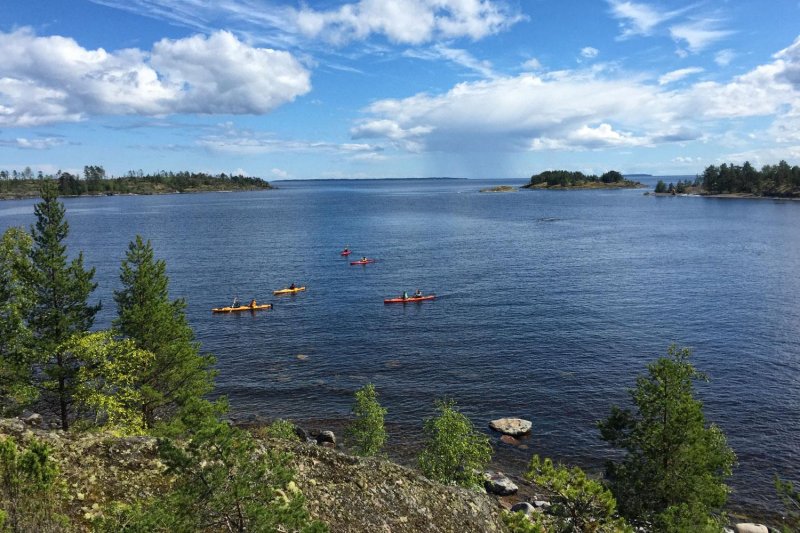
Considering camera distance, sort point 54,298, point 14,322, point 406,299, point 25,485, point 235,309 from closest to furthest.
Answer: point 25,485 < point 14,322 < point 54,298 < point 235,309 < point 406,299

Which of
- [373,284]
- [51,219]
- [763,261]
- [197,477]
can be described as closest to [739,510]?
[197,477]

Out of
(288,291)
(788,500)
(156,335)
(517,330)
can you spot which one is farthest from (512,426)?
(288,291)

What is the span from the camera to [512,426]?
45.0 m

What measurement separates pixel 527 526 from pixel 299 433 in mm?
28904

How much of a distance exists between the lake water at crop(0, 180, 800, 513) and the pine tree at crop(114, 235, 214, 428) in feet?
41.9

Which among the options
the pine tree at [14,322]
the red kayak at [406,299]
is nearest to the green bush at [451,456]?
the pine tree at [14,322]

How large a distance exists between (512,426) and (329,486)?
1035 inches

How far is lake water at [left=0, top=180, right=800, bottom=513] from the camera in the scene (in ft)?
155

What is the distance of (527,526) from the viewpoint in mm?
16906

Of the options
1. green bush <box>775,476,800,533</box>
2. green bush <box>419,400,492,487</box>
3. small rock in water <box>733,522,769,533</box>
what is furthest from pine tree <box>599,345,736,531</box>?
small rock in water <box>733,522,769,533</box>

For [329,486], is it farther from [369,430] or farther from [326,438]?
[326,438]

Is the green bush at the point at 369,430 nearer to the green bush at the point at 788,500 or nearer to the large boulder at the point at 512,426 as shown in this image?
the large boulder at the point at 512,426

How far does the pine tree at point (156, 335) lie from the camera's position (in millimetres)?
34656

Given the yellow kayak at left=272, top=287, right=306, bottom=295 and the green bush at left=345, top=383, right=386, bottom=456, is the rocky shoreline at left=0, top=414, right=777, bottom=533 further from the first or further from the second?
the yellow kayak at left=272, top=287, right=306, bottom=295
